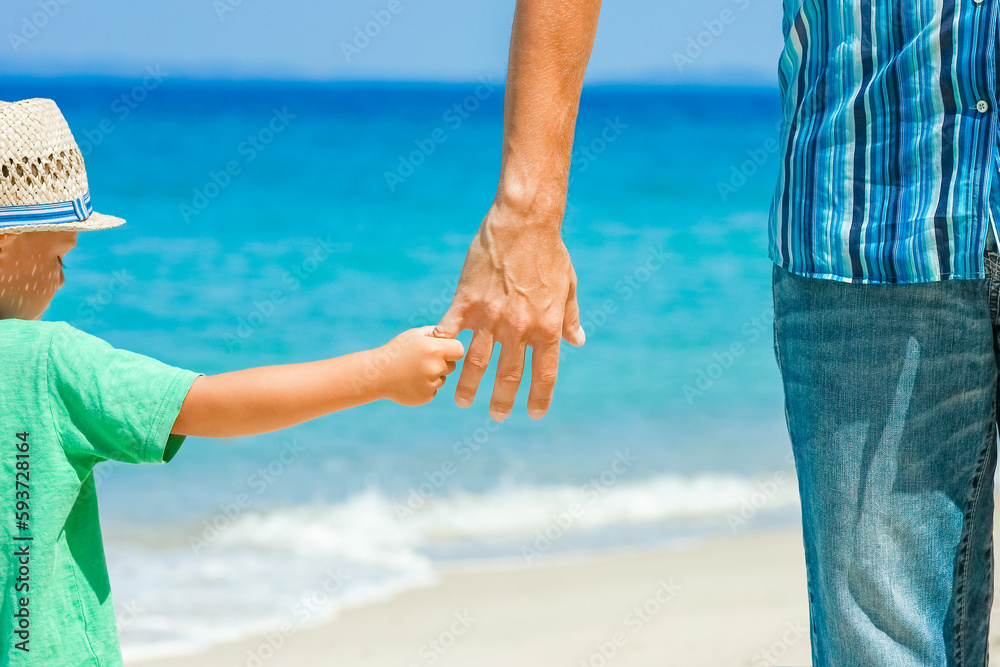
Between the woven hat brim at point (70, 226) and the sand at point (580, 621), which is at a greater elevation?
the woven hat brim at point (70, 226)

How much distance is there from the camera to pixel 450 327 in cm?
149

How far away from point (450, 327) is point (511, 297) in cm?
10

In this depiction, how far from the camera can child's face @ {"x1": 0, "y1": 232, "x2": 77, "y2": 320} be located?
1419 millimetres

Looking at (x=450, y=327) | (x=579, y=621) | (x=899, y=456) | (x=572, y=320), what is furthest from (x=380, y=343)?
(x=899, y=456)

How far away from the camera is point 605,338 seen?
7.74 m

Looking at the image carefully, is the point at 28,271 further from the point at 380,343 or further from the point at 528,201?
the point at 380,343

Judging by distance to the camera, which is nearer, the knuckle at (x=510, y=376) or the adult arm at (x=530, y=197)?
the adult arm at (x=530, y=197)

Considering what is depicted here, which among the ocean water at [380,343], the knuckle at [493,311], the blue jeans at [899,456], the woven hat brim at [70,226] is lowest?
the ocean water at [380,343]

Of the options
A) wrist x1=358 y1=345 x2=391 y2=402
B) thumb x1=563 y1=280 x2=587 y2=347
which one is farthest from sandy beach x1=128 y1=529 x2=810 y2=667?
wrist x1=358 y1=345 x2=391 y2=402

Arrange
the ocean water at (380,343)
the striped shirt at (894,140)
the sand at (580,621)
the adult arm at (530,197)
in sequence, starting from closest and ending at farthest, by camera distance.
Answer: the striped shirt at (894,140) < the adult arm at (530,197) < the sand at (580,621) < the ocean water at (380,343)

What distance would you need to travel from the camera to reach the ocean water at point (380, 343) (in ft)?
13.6

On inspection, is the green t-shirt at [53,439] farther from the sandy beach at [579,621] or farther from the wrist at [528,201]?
the sandy beach at [579,621]

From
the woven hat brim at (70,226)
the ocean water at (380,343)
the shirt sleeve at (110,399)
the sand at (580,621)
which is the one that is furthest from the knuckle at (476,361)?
the ocean water at (380,343)

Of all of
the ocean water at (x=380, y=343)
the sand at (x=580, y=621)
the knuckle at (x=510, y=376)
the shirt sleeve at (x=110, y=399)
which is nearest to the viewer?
the shirt sleeve at (x=110, y=399)
